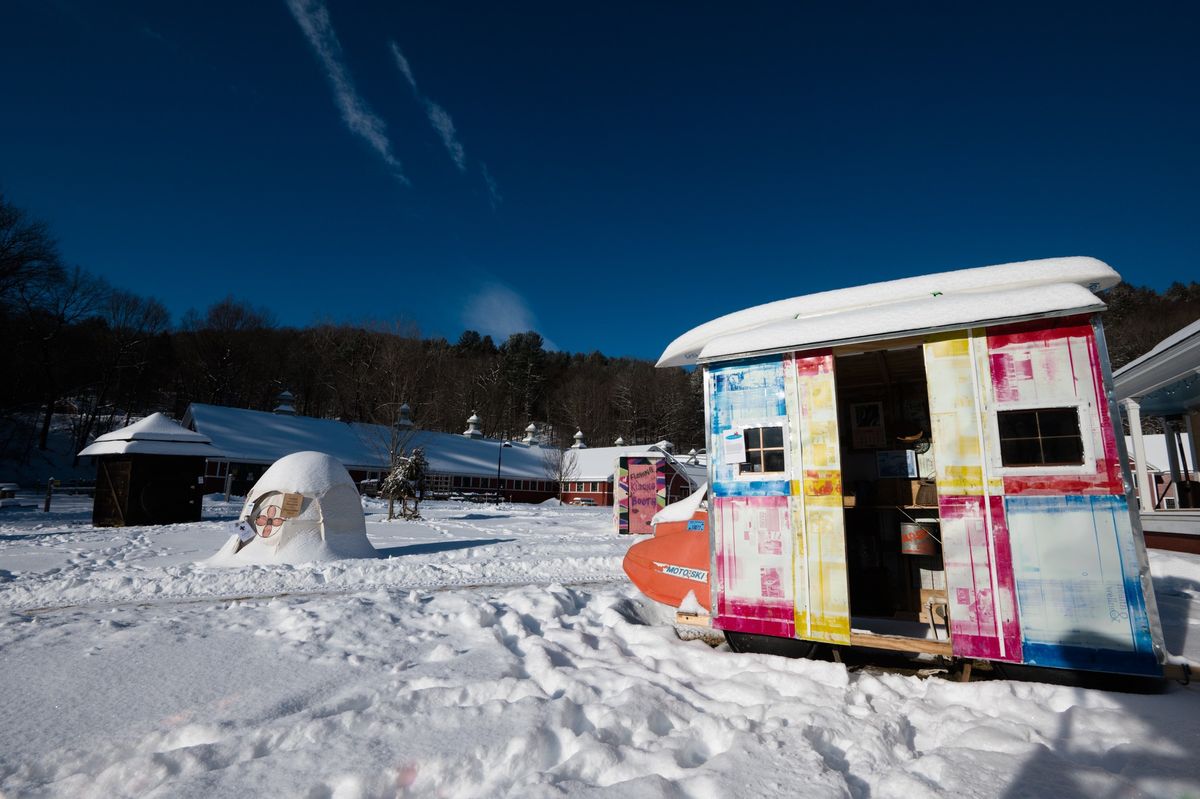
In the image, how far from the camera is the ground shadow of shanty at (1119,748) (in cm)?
307

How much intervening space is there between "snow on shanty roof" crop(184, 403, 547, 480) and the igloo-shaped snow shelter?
25.9 meters

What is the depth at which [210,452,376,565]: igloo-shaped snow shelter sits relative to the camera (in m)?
11.2

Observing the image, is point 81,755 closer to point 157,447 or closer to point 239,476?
point 157,447

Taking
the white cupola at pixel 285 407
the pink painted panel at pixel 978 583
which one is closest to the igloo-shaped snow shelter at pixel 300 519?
the pink painted panel at pixel 978 583

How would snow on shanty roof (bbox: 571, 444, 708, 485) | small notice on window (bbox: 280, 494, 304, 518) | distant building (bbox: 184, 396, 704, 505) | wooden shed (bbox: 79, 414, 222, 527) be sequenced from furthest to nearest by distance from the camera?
snow on shanty roof (bbox: 571, 444, 708, 485) → distant building (bbox: 184, 396, 704, 505) → wooden shed (bbox: 79, 414, 222, 527) → small notice on window (bbox: 280, 494, 304, 518)

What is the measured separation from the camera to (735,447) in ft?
19.5

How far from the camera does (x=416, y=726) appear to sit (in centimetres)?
396

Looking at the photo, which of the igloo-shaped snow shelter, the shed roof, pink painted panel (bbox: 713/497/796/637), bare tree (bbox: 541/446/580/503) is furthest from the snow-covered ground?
bare tree (bbox: 541/446/580/503)

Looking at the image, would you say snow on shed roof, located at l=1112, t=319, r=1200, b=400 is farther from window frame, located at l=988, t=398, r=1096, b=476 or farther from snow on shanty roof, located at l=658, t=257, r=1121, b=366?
window frame, located at l=988, t=398, r=1096, b=476

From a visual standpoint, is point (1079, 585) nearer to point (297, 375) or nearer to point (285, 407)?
point (285, 407)

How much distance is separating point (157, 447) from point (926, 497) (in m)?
24.6

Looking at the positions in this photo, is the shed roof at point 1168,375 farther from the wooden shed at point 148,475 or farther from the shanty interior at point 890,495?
the wooden shed at point 148,475

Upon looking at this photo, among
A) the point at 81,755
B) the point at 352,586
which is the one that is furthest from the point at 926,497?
the point at 352,586

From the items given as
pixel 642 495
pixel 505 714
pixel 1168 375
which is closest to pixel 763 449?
pixel 505 714
